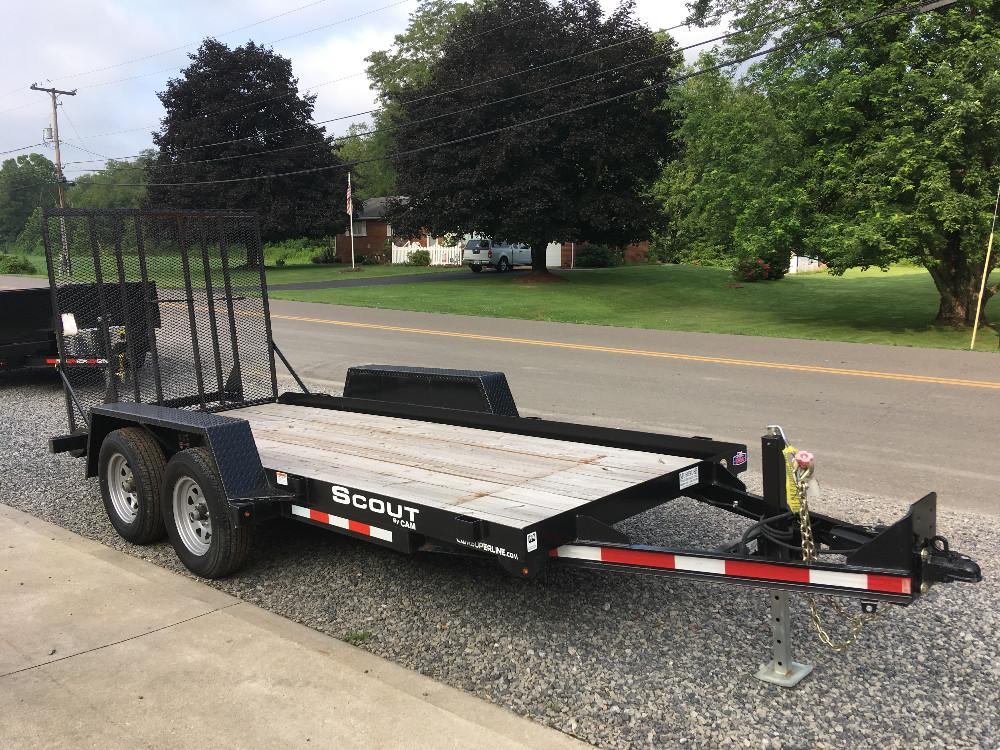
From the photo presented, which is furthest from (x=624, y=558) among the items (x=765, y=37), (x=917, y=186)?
(x=765, y=37)

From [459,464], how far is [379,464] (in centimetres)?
48

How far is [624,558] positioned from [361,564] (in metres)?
2.22

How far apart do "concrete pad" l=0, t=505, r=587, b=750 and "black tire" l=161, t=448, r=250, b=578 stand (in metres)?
0.17

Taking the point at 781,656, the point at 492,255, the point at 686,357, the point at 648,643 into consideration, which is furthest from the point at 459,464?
the point at 492,255

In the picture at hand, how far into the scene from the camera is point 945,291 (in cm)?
1984

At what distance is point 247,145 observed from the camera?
5072 centimetres

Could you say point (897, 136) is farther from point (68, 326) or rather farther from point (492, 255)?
point (492, 255)

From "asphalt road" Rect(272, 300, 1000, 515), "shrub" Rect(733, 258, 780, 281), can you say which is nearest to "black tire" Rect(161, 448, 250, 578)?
"asphalt road" Rect(272, 300, 1000, 515)

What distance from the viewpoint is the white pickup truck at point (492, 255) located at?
44250mm

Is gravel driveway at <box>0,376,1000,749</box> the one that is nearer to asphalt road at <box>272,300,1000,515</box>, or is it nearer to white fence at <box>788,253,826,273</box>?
asphalt road at <box>272,300,1000,515</box>

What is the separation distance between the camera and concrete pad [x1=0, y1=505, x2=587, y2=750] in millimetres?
3461

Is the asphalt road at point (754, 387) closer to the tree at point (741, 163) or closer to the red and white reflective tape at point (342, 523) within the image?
the tree at point (741, 163)

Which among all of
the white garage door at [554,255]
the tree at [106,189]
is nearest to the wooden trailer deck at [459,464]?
the white garage door at [554,255]

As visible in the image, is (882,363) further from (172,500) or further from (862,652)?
(172,500)
